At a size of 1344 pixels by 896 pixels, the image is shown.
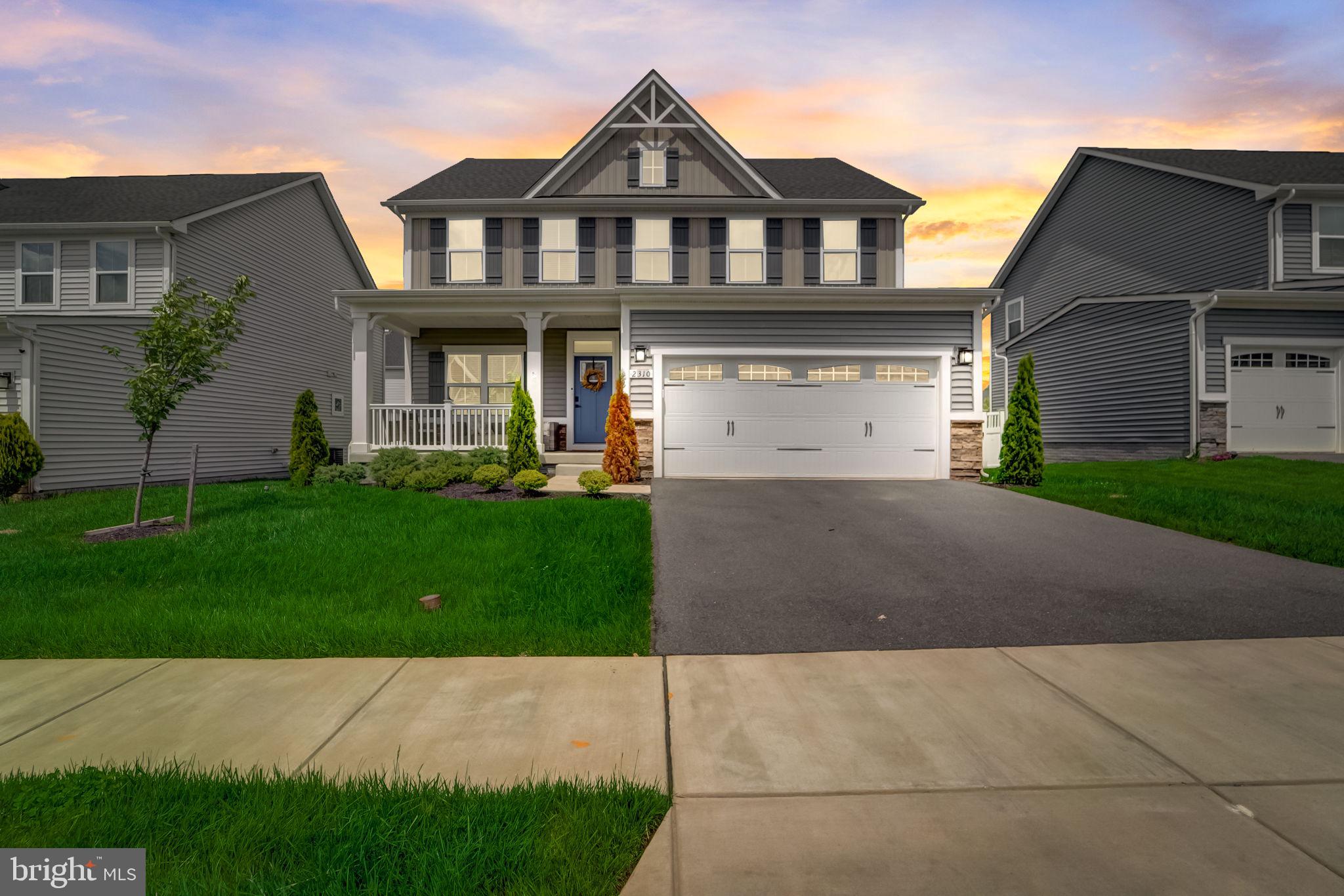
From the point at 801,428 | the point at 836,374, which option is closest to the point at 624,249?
the point at 836,374

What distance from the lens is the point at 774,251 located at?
1605 centimetres

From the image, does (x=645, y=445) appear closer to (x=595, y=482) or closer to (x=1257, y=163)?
(x=595, y=482)

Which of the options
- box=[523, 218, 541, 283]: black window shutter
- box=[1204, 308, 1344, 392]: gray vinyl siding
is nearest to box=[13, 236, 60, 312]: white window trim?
box=[523, 218, 541, 283]: black window shutter

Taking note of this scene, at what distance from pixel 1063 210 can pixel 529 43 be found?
65.7 feet

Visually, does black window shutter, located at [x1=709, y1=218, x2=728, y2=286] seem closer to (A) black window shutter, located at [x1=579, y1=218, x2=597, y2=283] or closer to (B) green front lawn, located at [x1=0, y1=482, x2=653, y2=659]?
(A) black window shutter, located at [x1=579, y1=218, x2=597, y2=283]

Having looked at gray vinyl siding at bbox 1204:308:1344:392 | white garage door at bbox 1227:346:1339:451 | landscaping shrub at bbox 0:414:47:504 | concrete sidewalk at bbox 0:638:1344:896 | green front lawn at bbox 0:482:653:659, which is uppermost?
gray vinyl siding at bbox 1204:308:1344:392

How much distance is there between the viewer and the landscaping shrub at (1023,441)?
449 inches

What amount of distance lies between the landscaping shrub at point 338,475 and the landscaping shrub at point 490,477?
8.63ft

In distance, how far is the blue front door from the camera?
598 inches

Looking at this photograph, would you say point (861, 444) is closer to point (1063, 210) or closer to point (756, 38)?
point (756, 38)

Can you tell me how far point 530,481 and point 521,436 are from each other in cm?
161

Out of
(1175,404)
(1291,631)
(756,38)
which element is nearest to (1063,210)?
(1175,404)

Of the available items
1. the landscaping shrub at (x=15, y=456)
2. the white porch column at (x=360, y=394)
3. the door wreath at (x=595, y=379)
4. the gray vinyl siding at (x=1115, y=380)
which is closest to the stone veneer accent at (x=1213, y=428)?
the gray vinyl siding at (x=1115, y=380)

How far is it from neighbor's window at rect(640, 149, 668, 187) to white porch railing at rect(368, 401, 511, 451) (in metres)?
7.69
